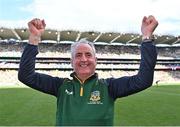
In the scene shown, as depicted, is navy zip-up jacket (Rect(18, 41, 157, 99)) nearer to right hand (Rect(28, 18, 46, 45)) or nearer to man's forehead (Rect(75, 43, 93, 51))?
right hand (Rect(28, 18, 46, 45))

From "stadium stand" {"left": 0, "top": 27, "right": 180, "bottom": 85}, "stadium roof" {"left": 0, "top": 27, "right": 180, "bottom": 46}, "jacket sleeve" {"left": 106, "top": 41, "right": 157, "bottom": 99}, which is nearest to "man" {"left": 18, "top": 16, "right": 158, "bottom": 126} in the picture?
"jacket sleeve" {"left": 106, "top": 41, "right": 157, "bottom": 99}

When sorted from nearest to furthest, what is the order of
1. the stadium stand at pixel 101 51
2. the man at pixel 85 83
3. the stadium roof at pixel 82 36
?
the man at pixel 85 83, the stadium roof at pixel 82 36, the stadium stand at pixel 101 51

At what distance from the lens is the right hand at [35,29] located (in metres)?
3.52

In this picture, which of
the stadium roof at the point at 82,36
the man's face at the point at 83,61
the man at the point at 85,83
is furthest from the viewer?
the stadium roof at the point at 82,36

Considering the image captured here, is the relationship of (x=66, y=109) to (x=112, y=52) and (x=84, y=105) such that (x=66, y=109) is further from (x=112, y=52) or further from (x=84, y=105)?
(x=112, y=52)

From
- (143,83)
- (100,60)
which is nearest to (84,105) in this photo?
(143,83)

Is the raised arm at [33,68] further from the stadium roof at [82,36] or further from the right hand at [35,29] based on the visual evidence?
the stadium roof at [82,36]

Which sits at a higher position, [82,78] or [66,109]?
[82,78]

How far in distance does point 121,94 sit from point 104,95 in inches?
6.5

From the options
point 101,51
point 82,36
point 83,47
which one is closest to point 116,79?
point 83,47

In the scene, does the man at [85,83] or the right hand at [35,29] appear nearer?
the man at [85,83]

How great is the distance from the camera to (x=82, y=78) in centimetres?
351

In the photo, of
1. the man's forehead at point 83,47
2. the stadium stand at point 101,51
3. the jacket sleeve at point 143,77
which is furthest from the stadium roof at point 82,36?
the jacket sleeve at point 143,77

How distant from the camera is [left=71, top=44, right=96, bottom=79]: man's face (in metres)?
3.50
